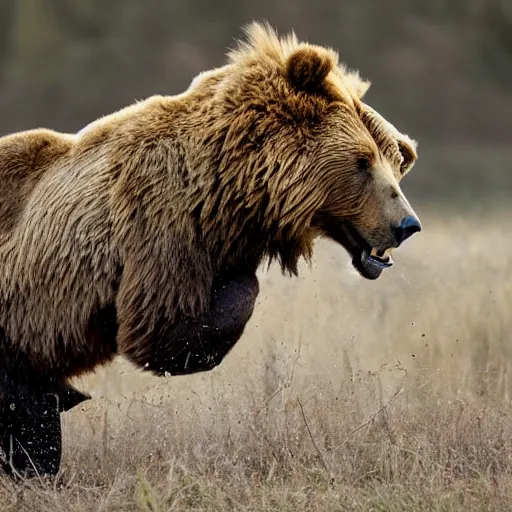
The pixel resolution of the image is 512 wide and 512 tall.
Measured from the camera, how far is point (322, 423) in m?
6.16

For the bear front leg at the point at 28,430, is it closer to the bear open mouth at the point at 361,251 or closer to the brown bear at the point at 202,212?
the brown bear at the point at 202,212

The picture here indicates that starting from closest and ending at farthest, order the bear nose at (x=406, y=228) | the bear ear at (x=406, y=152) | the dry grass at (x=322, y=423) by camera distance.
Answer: the bear nose at (x=406, y=228) < the dry grass at (x=322, y=423) < the bear ear at (x=406, y=152)

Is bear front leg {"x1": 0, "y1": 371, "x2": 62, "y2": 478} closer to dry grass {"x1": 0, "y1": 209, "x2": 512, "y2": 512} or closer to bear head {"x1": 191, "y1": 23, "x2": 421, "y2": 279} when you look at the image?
dry grass {"x1": 0, "y1": 209, "x2": 512, "y2": 512}

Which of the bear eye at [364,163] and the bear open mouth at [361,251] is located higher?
the bear eye at [364,163]

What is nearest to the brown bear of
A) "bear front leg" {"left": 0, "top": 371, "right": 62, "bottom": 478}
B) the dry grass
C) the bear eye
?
the bear eye

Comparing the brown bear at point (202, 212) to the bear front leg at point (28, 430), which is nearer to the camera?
the brown bear at point (202, 212)

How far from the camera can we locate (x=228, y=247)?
5062mm

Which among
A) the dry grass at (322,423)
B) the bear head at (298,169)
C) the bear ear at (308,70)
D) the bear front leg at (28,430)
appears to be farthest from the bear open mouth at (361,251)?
the bear front leg at (28,430)

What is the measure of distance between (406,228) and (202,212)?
862 millimetres

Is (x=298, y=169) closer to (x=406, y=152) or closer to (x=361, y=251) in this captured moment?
(x=361, y=251)

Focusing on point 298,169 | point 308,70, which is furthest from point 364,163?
point 308,70

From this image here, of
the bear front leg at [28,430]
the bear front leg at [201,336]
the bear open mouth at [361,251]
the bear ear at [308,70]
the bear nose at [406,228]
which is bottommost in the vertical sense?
the bear front leg at [28,430]

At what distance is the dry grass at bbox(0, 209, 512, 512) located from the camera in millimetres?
5055

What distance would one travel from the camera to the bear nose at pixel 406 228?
493cm
